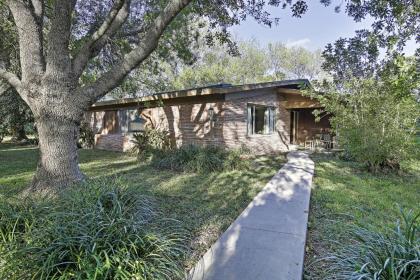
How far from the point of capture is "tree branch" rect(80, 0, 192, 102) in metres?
4.77

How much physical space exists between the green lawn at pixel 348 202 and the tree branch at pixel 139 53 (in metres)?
4.39

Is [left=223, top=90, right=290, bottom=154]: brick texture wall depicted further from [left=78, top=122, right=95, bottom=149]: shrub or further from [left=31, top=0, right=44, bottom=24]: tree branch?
[left=78, top=122, right=95, bottom=149]: shrub

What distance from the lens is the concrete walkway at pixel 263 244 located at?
2.65 metres

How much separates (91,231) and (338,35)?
8.51m

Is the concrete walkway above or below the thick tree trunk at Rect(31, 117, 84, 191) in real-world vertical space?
below

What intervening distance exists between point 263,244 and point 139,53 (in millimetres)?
4195

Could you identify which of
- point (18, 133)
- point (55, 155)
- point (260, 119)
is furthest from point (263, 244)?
point (18, 133)

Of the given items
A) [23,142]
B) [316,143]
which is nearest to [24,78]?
[316,143]

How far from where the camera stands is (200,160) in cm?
→ 810

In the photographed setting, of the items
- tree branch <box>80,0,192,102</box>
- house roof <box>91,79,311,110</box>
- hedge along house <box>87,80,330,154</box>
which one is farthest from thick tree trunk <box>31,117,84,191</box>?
house roof <box>91,79,311,110</box>

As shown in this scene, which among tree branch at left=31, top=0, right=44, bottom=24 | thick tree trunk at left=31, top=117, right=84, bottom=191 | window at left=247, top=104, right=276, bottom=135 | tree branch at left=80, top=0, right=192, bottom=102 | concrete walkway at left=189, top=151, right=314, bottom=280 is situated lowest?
concrete walkway at left=189, top=151, right=314, bottom=280

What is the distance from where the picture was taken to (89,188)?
374cm

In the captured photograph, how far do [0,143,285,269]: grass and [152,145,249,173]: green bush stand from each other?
345 millimetres

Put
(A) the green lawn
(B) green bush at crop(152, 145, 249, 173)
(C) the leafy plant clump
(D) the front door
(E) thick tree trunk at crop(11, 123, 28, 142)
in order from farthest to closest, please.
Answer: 1. (E) thick tree trunk at crop(11, 123, 28, 142)
2. (D) the front door
3. (B) green bush at crop(152, 145, 249, 173)
4. (C) the leafy plant clump
5. (A) the green lawn
